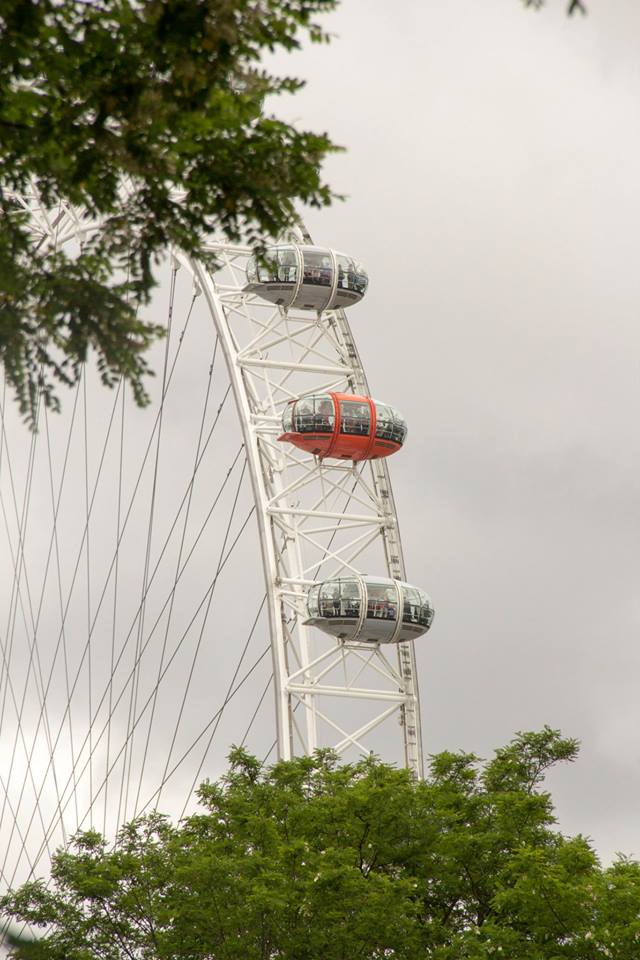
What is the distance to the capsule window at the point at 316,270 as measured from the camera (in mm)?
55844

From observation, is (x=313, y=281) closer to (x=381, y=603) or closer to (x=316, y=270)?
(x=316, y=270)

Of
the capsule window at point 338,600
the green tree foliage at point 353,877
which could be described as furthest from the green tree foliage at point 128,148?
the capsule window at point 338,600

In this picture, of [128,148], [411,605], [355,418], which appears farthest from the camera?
[355,418]

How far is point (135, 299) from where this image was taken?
1241 centimetres

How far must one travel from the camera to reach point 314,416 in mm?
53406

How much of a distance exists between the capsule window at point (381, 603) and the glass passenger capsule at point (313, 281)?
381 inches

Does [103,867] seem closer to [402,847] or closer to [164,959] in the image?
[164,959]

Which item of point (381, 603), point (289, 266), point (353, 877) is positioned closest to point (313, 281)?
point (289, 266)

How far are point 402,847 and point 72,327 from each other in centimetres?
2435

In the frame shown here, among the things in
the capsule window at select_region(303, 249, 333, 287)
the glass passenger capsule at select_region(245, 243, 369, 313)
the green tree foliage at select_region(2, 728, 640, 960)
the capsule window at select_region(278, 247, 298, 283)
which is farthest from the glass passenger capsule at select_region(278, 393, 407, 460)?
the green tree foliage at select_region(2, 728, 640, 960)

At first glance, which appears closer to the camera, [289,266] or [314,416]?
[314,416]

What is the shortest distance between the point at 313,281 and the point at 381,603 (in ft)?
34.7

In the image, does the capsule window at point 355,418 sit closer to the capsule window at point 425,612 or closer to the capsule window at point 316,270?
the capsule window at point 316,270

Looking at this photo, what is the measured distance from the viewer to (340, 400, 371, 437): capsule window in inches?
2117
